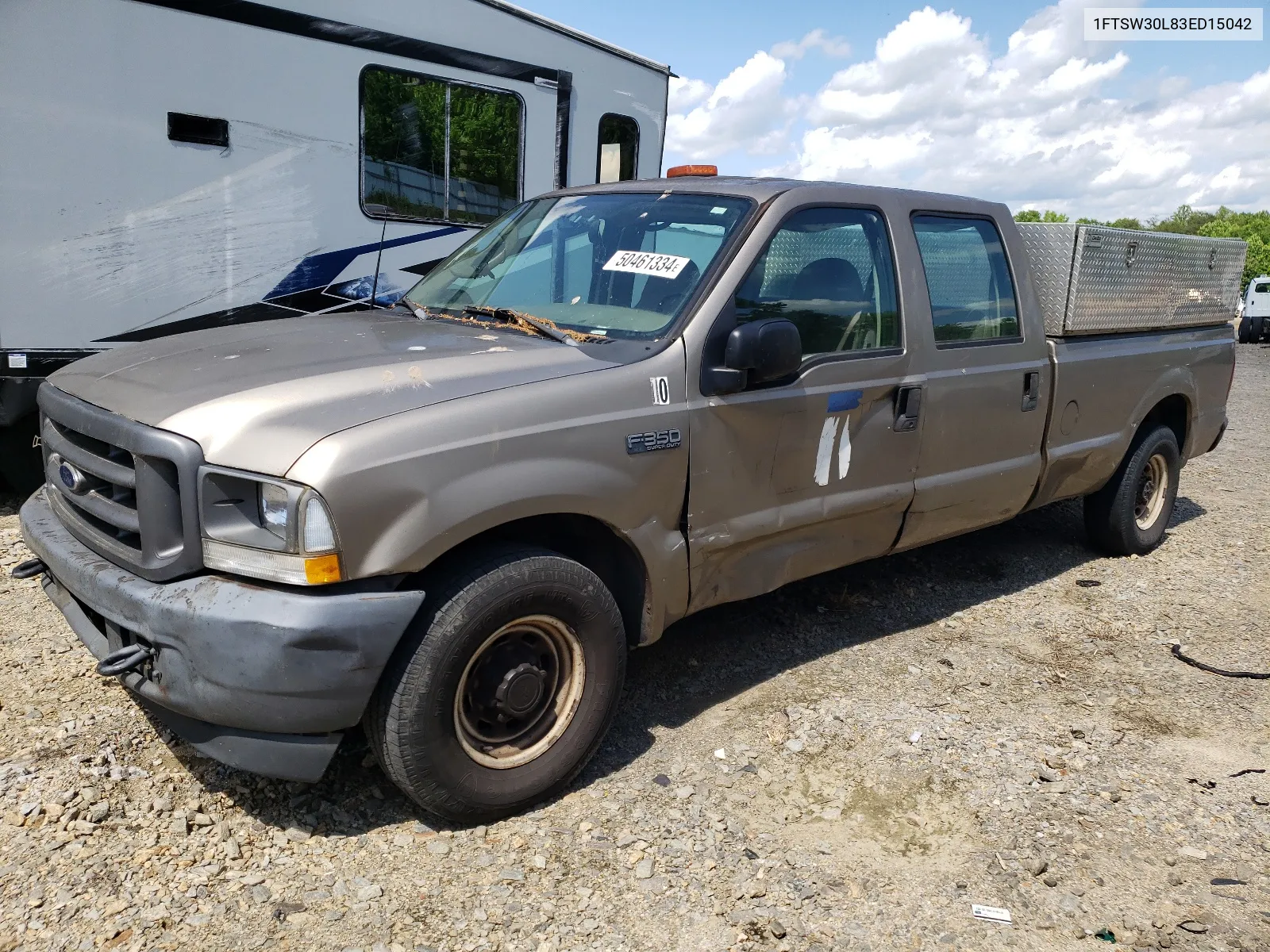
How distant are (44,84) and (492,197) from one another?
278 centimetres

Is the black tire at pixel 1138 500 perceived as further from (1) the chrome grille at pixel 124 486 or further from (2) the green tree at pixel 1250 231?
(2) the green tree at pixel 1250 231

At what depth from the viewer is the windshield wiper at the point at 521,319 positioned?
11.1 feet

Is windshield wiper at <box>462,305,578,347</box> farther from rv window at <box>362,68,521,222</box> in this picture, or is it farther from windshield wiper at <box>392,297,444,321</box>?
rv window at <box>362,68,521,222</box>

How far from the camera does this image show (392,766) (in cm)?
281

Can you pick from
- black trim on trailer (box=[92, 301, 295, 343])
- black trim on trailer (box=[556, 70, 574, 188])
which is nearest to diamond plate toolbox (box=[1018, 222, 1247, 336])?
black trim on trailer (box=[556, 70, 574, 188])

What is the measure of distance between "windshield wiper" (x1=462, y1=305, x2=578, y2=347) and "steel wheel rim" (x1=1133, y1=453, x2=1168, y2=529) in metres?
4.20

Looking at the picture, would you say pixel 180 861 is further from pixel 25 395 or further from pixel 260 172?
pixel 260 172

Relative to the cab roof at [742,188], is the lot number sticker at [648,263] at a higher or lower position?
lower

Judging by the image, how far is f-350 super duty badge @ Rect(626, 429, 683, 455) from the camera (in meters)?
3.17

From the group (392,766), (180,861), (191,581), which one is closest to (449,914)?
(392,766)

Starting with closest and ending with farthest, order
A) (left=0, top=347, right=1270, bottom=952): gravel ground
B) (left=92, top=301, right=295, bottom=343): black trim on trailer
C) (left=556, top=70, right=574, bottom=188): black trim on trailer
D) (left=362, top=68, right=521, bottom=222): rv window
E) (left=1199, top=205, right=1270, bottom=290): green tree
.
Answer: (left=0, top=347, right=1270, bottom=952): gravel ground
(left=92, top=301, right=295, bottom=343): black trim on trailer
(left=362, top=68, right=521, bottom=222): rv window
(left=556, top=70, right=574, bottom=188): black trim on trailer
(left=1199, top=205, right=1270, bottom=290): green tree

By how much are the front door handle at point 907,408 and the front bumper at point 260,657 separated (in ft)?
7.21

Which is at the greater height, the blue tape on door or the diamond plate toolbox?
the diamond plate toolbox

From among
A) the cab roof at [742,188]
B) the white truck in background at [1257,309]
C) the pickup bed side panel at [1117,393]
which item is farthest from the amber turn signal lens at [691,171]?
the white truck in background at [1257,309]
